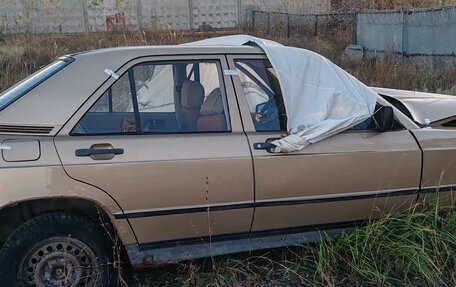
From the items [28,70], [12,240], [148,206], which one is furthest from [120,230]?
[28,70]

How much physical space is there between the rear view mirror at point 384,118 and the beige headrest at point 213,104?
1.15 meters

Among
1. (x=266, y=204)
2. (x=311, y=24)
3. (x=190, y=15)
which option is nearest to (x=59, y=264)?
(x=266, y=204)

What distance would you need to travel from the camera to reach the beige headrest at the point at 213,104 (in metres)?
3.16

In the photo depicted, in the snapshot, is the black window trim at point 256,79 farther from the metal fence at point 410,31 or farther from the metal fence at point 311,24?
the metal fence at point 311,24

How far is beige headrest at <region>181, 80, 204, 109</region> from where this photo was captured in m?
3.25

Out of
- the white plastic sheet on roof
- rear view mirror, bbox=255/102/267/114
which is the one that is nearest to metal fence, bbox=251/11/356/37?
the white plastic sheet on roof

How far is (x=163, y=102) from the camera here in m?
3.24

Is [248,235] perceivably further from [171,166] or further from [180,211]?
[171,166]

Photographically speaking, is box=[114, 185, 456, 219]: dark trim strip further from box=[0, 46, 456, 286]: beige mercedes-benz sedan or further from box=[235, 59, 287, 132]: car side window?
box=[235, 59, 287, 132]: car side window

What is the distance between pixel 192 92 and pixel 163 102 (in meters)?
0.22

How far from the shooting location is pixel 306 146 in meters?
3.16

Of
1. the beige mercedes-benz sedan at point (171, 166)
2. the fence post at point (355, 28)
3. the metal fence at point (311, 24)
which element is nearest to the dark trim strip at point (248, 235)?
the beige mercedes-benz sedan at point (171, 166)

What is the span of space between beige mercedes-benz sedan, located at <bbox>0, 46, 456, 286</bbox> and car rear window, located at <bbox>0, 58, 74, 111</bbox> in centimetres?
1

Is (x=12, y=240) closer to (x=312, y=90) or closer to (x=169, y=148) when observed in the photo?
(x=169, y=148)
